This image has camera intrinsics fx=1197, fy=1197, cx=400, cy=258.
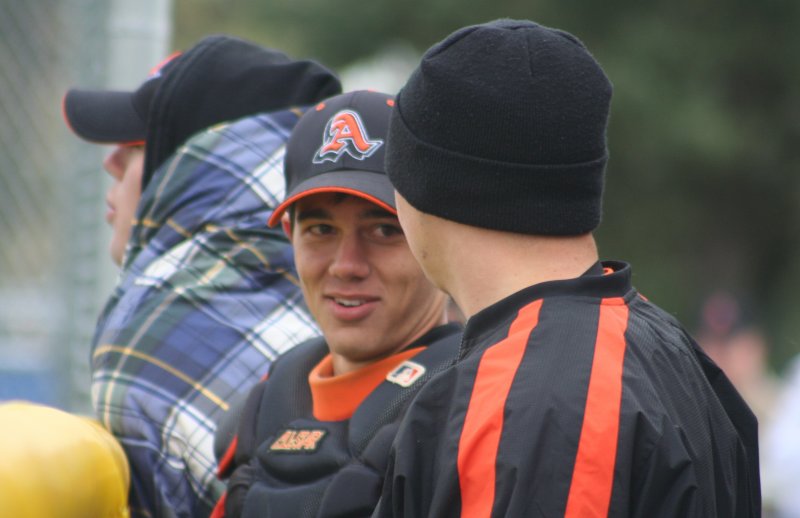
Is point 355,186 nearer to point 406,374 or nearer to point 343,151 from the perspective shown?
point 343,151

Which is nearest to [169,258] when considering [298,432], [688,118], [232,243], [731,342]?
[232,243]

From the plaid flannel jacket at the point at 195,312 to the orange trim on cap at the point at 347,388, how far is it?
1.42 ft

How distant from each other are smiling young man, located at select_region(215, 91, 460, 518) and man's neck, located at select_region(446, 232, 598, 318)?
0.44 meters

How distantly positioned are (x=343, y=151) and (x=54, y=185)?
2756mm

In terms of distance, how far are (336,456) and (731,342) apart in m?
5.03

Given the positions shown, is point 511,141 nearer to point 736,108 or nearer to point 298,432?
point 298,432

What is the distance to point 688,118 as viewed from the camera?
505 inches

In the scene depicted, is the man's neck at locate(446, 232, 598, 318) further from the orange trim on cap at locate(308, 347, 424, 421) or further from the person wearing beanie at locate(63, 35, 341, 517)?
the person wearing beanie at locate(63, 35, 341, 517)

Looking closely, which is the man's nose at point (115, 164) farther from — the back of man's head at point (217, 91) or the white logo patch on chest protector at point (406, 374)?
the white logo patch on chest protector at point (406, 374)

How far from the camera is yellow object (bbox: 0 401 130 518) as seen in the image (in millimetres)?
2045

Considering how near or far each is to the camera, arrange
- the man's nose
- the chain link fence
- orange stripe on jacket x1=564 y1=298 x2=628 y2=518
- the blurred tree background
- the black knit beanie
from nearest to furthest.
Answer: orange stripe on jacket x1=564 y1=298 x2=628 y2=518
the black knit beanie
the man's nose
the chain link fence
the blurred tree background

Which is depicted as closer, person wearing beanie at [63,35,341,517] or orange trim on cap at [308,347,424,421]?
orange trim on cap at [308,347,424,421]

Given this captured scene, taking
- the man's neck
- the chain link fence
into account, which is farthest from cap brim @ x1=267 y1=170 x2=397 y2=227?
the chain link fence

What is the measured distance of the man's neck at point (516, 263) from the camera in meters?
1.56
